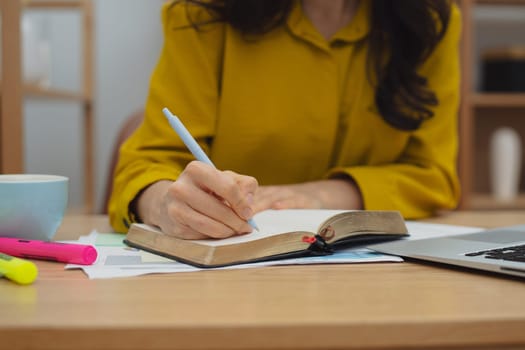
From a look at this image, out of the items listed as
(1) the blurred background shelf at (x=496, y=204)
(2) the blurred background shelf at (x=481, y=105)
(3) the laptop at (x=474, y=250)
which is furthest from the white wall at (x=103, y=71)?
(3) the laptop at (x=474, y=250)

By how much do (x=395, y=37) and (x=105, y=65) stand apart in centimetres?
150

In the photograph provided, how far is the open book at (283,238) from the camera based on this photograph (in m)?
0.59

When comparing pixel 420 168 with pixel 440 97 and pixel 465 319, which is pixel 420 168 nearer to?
pixel 440 97

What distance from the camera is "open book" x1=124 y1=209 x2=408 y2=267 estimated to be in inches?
23.1

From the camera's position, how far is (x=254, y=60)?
104 centimetres

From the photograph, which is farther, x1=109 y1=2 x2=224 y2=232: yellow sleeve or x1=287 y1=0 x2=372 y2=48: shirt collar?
x1=287 y1=0 x2=372 y2=48: shirt collar

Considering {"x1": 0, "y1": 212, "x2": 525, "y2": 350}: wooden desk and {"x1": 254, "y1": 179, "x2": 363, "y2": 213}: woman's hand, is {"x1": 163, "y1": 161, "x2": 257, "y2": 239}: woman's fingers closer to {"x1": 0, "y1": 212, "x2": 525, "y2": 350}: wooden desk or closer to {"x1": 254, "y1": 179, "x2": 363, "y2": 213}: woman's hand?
{"x1": 0, "y1": 212, "x2": 525, "y2": 350}: wooden desk

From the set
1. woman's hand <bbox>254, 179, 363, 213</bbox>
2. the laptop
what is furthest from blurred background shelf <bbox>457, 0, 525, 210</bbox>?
the laptop

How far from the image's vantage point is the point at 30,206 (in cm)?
66

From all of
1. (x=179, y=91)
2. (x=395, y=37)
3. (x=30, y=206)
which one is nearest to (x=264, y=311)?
(x=30, y=206)

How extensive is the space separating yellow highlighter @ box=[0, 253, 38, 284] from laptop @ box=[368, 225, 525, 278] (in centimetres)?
33

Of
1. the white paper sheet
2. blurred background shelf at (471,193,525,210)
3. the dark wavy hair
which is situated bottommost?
blurred background shelf at (471,193,525,210)

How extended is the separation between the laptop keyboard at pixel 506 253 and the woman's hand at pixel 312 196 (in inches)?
11.8

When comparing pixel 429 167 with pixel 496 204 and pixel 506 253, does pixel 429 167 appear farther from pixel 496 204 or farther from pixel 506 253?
pixel 496 204
